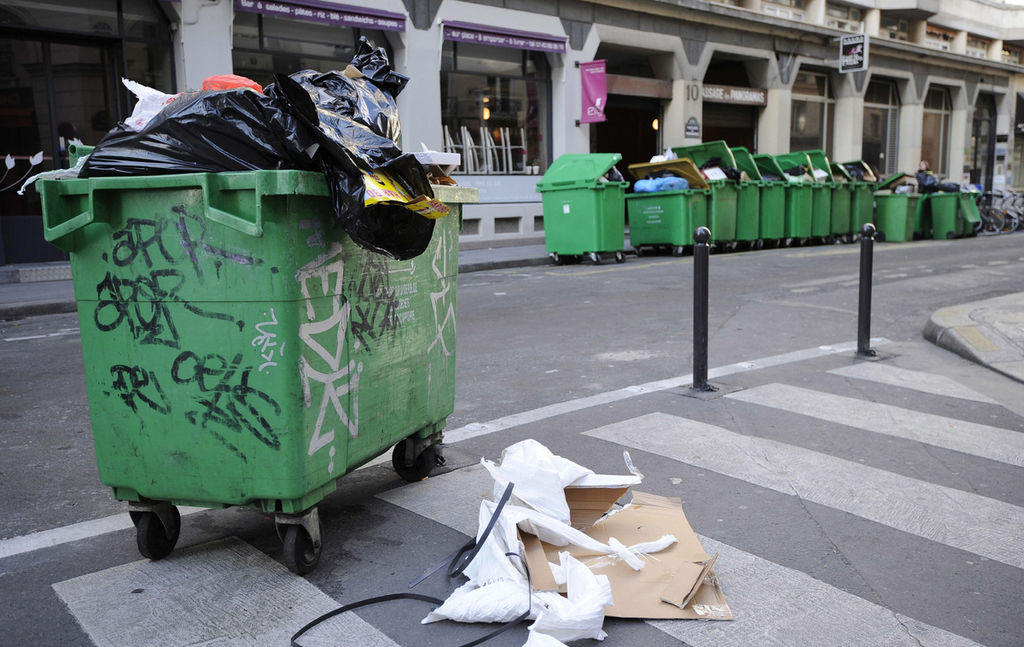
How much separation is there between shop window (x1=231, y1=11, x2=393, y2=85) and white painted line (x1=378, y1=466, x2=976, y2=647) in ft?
48.8

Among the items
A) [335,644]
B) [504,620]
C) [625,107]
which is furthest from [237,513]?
[625,107]

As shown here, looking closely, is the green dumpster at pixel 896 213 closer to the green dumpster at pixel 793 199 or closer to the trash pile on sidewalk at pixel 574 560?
the green dumpster at pixel 793 199

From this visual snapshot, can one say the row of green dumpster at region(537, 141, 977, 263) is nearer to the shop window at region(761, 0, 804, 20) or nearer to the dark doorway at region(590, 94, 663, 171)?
the dark doorway at region(590, 94, 663, 171)

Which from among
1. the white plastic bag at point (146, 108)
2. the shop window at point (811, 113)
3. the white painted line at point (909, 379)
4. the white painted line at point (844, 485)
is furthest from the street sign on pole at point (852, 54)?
the white plastic bag at point (146, 108)

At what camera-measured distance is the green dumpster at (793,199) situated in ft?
60.1

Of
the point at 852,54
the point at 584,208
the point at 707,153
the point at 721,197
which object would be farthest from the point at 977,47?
the point at 584,208

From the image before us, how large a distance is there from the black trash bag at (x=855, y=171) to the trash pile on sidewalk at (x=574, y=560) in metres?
19.2

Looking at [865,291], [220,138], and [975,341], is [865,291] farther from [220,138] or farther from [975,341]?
[220,138]

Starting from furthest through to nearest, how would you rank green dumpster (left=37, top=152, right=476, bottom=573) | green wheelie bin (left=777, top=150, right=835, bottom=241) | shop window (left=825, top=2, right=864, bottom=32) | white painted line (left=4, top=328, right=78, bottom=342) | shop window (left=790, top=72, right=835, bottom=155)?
shop window (left=825, top=2, right=864, bottom=32) < shop window (left=790, top=72, right=835, bottom=155) < green wheelie bin (left=777, top=150, right=835, bottom=241) < white painted line (left=4, top=328, right=78, bottom=342) < green dumpster (left=37, top=152, right=476, bottom=573)

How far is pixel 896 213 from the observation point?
20.0 metres

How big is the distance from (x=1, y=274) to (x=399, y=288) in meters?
11.0

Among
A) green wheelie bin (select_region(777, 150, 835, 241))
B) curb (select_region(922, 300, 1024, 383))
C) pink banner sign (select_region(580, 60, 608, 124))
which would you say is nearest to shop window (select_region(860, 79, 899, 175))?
green wheelie bin (select_region(777, 150, 835, 241))

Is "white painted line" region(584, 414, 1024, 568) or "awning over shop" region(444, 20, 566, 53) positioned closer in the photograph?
"white painted line" region(584, 414, 1024, 568)

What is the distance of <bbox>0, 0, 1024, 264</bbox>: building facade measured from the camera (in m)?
13.3
